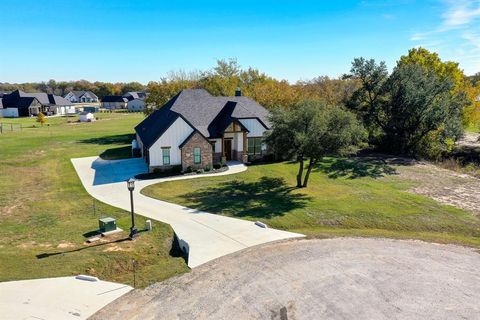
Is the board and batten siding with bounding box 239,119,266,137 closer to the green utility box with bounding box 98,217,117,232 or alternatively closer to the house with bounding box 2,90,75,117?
the green utility box with bounding box 98,217,117,232

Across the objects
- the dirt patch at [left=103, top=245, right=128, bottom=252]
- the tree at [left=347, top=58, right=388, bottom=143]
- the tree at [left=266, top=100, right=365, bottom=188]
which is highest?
the tree at [left=347, top=58, right=388, bottom=143]

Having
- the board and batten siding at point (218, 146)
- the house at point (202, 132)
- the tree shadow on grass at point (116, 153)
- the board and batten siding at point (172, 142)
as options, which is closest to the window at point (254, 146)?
the house at point (202, 132)

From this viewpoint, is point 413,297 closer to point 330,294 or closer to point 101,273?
point 330,294

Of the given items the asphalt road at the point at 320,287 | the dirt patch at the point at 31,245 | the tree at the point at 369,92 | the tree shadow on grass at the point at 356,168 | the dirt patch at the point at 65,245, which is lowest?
the asphalt road at the point at 320,287

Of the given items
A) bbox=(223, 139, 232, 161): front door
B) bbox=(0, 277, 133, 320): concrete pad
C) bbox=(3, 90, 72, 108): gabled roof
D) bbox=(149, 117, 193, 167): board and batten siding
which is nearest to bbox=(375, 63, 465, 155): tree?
bbox=(223, 139, 232, 161): front door

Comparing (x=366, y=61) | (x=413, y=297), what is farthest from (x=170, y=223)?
(x=366, y=61)

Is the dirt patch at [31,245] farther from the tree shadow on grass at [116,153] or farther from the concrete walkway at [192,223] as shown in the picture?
the tree shadow on grass at [116,153]
